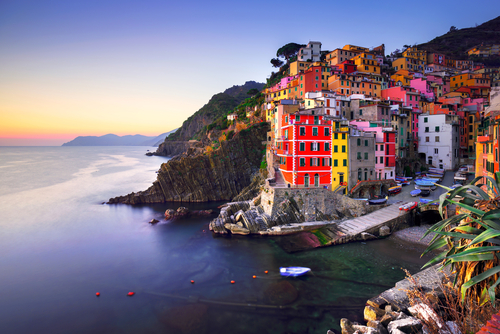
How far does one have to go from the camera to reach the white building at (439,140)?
149ft

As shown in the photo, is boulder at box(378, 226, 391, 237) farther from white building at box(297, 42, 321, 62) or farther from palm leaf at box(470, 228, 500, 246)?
white building at box(297, 42, 321, 62)

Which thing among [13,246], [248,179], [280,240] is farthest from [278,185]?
[13,246]

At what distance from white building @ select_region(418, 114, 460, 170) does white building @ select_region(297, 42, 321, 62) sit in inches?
1654

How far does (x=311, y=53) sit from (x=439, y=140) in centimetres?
4955

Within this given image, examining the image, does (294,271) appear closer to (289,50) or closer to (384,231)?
(384,231)

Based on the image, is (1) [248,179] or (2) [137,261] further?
(1) [248,179]

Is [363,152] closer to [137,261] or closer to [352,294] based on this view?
[352,294]

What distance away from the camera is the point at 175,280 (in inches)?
1004

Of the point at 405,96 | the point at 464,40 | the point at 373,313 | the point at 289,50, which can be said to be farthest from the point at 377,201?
the point at 464,40

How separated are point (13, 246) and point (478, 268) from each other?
51.7m

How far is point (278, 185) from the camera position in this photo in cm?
3734

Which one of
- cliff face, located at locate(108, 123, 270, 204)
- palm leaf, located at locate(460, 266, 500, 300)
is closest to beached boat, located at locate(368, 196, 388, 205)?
palm leaf, located at locate(460, 266, 500, 300)

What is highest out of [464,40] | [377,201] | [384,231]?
[464,40]

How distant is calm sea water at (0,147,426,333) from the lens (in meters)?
19.5
